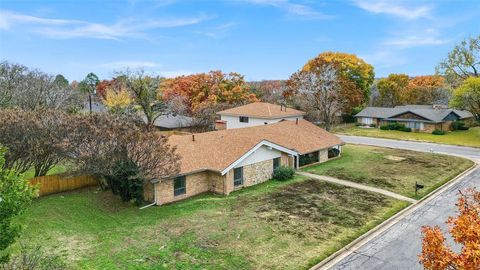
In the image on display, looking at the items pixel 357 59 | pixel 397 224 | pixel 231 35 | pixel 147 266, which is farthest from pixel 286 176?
pixel 357 59

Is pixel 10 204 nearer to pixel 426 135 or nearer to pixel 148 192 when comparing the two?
pixel 148 192

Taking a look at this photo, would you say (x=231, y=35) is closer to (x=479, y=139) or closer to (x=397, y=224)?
(x=397, y=224)

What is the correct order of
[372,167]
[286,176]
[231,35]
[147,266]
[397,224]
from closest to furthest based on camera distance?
1. [147,266]
2. [397,224]
3. [286,176]
4. [372,167]
5. [231,35]

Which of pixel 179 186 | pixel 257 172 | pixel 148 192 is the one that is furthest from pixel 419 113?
pixel 148 192

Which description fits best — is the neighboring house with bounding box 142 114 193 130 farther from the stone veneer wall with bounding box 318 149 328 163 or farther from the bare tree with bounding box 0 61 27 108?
the stone veneer wall with bounding box 318 149 328 163

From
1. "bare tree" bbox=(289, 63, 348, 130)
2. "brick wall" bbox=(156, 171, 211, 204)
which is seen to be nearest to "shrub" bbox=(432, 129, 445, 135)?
"bare tree" bbox=(289, 63, 348, 130)

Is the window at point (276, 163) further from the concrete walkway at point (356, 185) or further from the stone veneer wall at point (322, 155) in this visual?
the stone veneer wall at point (322, 155)
